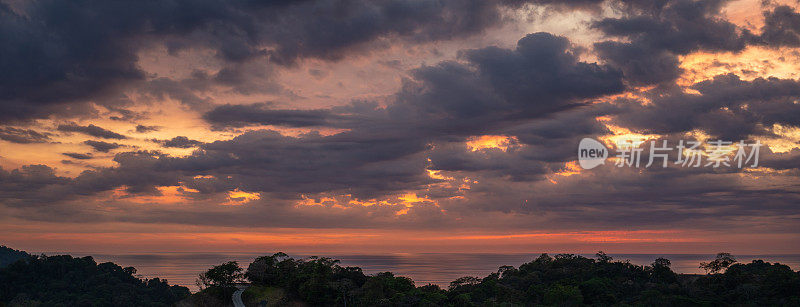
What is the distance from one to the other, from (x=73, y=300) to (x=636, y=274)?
5543 inches

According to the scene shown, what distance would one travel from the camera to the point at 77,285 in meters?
160

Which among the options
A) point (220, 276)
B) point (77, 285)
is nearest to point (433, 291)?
point (220, 276)

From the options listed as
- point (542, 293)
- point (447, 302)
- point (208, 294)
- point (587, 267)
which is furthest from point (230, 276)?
point (587, 267)

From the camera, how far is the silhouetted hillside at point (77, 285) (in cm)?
14475

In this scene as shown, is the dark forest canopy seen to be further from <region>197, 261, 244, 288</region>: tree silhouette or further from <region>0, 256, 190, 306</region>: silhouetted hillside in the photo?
<region>0, 256, 190, 306</region>: silhouetted hillside

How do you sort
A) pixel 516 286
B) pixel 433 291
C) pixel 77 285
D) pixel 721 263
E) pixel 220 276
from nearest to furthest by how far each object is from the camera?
pixel 220 276
pixel 433 291
pixel 721 263
pixel 516 286
pixel 77 285

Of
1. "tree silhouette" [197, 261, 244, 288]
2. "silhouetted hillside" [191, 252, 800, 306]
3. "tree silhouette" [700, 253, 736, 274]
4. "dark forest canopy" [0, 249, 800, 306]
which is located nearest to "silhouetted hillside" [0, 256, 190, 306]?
"dark forest canopy" [0, 249, 800, 306]

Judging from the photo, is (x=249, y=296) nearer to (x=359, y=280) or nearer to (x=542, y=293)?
(x=359, y=280)

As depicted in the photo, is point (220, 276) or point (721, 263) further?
point (721, 263)

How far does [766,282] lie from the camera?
80.6m

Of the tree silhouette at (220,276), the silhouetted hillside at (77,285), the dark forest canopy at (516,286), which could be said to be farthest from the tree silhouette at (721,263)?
the silhouetted hillside at (77,285)

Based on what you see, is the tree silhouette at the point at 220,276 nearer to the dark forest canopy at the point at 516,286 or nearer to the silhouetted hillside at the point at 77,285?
the dark forest canopy at the point at 516,286

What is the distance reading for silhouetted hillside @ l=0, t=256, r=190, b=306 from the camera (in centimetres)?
14475

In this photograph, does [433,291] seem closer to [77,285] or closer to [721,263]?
[721,263]
